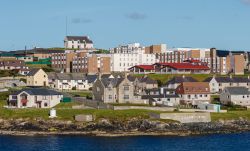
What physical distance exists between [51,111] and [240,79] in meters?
47.1

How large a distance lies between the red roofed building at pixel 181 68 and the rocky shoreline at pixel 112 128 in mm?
51526

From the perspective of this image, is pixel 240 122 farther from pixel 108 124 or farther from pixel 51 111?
pixel 51 111

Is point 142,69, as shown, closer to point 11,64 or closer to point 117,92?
point 11,64

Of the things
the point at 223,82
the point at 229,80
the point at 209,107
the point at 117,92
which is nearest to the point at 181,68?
the point at 229,80

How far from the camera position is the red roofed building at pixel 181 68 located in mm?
122500

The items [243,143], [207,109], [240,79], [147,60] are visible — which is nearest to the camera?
[243,143]

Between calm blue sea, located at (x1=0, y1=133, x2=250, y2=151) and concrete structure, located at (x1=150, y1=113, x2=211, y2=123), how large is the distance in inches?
255

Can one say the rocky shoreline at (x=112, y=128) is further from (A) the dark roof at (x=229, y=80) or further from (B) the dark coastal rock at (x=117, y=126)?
(A) the dark roof at (x=229, y=80)

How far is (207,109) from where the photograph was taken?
78.6 meters

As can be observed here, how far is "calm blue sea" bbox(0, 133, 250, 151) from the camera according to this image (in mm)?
55719

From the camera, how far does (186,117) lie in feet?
234

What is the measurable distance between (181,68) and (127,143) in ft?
214

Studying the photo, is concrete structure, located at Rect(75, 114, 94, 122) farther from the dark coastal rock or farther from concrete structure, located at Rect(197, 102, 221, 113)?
concrete structure, located at Rect(197, 102, 221, 113)

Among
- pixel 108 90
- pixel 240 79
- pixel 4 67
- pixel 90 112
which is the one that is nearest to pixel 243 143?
pixel 90 112
